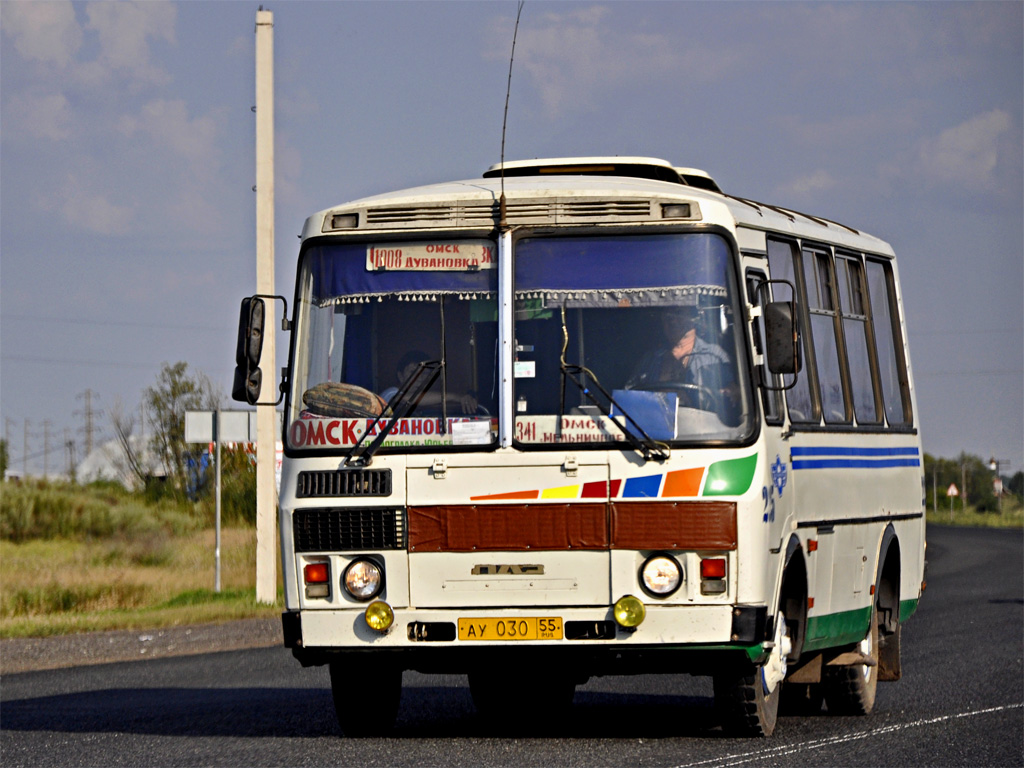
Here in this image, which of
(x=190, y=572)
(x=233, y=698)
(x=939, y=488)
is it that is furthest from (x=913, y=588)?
(x=939, y=488)

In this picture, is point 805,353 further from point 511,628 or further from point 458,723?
point 458,723

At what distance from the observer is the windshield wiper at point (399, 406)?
922 centimetres

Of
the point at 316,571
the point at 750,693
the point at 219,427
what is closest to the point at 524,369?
the point at 316,571

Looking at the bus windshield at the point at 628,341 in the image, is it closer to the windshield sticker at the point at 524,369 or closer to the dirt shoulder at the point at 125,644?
the windshield sticker at the point at 524,369

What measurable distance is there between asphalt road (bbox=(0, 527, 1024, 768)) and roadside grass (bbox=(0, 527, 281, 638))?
5.32 meters


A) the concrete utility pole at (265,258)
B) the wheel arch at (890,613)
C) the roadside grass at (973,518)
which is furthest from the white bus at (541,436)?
the roadside grass at (973,518)

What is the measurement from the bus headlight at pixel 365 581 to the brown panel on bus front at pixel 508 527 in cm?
24

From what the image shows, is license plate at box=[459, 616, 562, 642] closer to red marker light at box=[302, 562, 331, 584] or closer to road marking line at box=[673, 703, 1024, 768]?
red marker light at box=[302, 562, 331, 584]

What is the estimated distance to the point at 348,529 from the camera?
9.21 metres

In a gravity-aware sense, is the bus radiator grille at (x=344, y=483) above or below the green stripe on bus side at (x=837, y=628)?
above

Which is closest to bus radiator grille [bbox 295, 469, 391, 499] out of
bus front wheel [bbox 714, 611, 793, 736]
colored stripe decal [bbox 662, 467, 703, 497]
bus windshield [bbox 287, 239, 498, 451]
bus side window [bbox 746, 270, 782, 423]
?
bus windshield [bbox 287, 239, 498, 451]

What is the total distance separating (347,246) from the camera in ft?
31.4

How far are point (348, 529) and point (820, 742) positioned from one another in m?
3.05

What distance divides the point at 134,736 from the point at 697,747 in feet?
11.9
